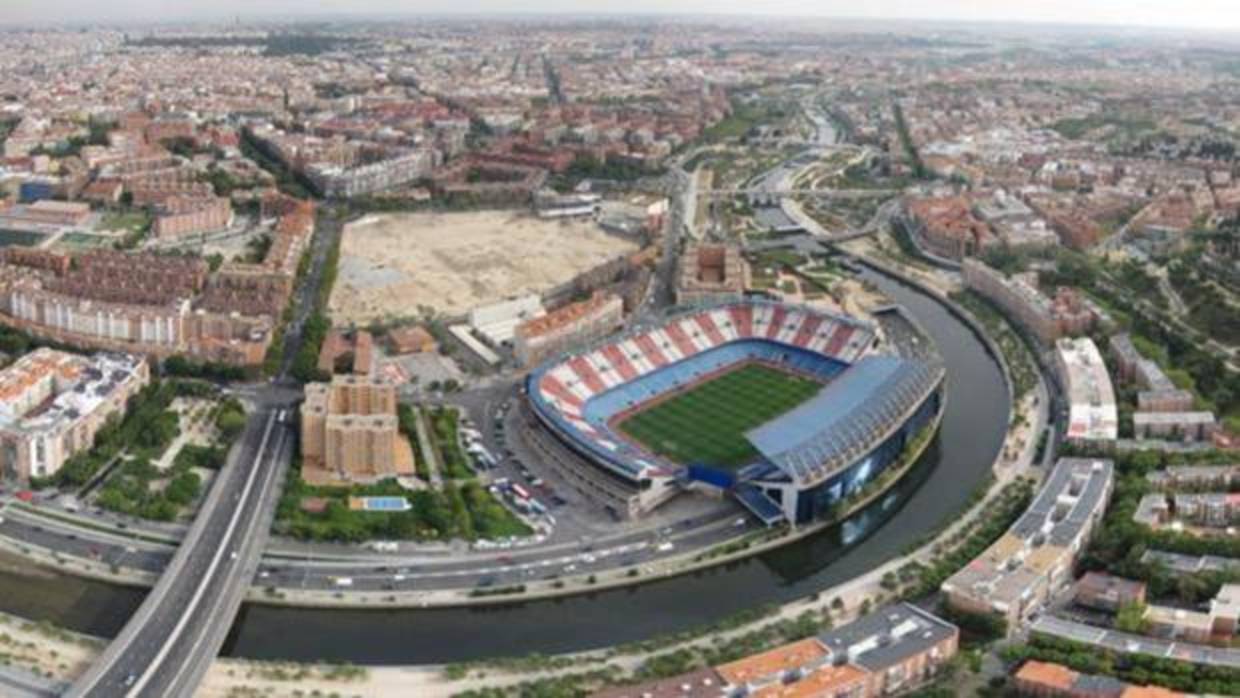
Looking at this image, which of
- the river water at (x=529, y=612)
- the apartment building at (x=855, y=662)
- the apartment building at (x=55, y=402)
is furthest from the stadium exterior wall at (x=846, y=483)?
the apartment building at (x=55, y=402)

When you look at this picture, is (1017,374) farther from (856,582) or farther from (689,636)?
(689,636)

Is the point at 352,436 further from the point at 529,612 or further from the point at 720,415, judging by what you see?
the point at 720,415

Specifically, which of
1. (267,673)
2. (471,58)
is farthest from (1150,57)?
(267,673)

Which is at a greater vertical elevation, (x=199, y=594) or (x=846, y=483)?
(x=846, y=483)

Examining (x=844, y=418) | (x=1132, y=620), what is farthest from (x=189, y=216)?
(x=1132, y=620)

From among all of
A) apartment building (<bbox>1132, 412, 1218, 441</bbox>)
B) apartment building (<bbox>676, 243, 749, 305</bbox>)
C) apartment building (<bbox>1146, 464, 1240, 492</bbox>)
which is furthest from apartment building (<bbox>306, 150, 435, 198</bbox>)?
apartment building (<bbox>1146, 464, 1240, 492</bbox>)

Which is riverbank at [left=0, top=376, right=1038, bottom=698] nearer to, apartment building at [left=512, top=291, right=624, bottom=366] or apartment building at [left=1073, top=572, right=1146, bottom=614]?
apartment building at [left=1073, top=572, right=1146, bottom=614]
